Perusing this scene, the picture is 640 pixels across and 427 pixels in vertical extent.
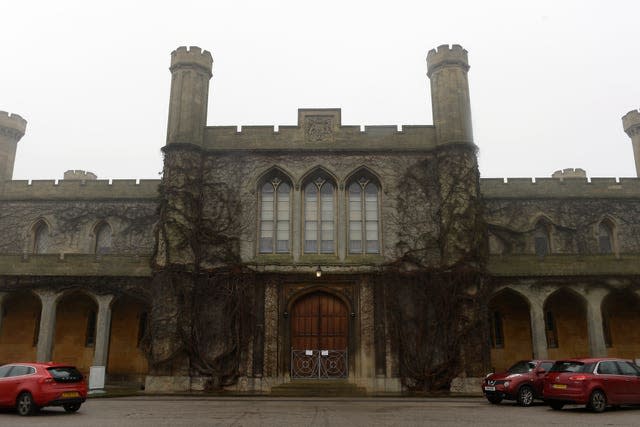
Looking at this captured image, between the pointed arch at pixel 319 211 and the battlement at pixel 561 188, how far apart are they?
8.00 metres

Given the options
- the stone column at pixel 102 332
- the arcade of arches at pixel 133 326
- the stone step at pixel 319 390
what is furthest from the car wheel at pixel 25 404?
the arcade of arches at pixel 133 326

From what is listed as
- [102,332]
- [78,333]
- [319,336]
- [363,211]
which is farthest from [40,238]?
[363,211]

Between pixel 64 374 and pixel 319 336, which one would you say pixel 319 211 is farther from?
pixel 64 374

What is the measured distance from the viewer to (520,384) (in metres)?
15.6

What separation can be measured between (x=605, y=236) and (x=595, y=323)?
626 centimetres

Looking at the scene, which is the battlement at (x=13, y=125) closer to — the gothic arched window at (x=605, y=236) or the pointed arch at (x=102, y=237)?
the pointed arch at (x=102, y=237)

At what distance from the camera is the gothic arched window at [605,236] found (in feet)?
85.7

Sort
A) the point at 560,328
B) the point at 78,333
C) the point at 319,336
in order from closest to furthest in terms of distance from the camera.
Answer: the point at 319,336
the point at 560,328
the point at 78,333

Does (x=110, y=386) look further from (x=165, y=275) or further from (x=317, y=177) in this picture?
(x=317, y=177)

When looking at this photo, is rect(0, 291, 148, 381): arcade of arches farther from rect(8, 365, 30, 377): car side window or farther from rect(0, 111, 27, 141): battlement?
rect(8, 365, 30, 377): car side window

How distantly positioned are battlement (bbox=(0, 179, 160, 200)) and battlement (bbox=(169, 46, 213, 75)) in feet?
20.5

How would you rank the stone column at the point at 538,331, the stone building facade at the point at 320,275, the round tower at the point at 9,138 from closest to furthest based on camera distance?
1. the stone building facade at the point at 320,275
2. the stone column at the point at 538,331
3. the round tower at the point at 9,138

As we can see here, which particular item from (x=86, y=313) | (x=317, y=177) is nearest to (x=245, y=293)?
(x=317, y=177)

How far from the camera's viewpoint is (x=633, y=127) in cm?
3092
